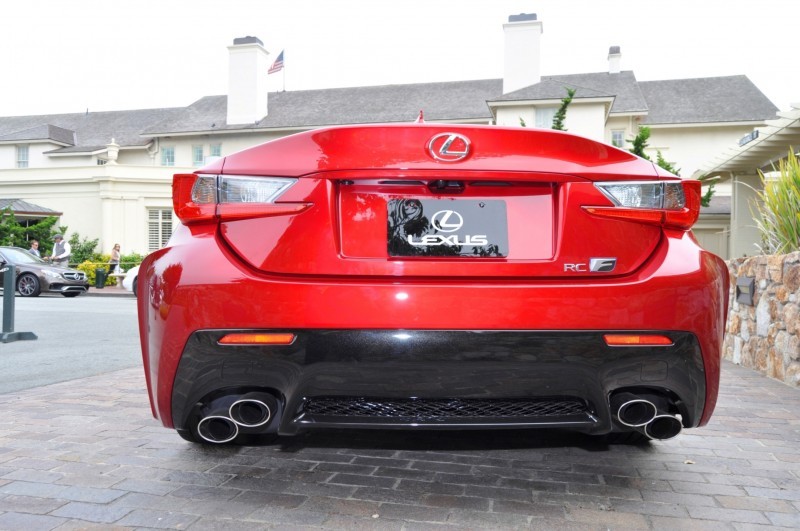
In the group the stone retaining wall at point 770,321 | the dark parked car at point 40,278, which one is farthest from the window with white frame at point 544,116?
the stone retaining wall at point 770,321

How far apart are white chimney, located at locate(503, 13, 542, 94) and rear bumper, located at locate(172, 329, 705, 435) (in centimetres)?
3440

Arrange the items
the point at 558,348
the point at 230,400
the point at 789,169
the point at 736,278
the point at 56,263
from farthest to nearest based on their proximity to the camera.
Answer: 1. the point at 56,263
2. the point at 736,278
3. the point at 789,169
4. the point at 230,400
5. the point at 558,348

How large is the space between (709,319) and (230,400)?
1.68 m

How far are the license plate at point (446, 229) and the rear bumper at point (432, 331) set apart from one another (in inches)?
4.7

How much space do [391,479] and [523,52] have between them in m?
34.7

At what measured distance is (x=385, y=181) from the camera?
2.35 metres

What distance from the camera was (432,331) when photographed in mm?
2197

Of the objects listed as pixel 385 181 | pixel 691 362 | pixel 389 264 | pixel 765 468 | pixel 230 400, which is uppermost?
pixel 385 181

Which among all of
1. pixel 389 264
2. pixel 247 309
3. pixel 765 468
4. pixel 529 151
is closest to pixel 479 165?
pixel 529 151

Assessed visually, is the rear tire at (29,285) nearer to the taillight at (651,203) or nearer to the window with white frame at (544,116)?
the taillight at (651,203)

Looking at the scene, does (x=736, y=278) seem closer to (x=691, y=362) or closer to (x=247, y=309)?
(x=691, y=362)

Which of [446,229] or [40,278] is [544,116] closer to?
[40,278]

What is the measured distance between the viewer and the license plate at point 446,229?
2.31 m

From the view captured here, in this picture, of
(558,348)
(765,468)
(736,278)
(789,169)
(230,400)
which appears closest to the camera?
(558,348)
